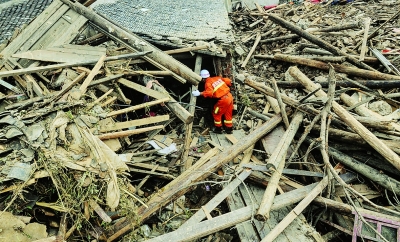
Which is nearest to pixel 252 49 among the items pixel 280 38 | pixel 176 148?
pixel 280 38

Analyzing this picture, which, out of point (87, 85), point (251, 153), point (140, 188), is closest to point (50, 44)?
point (87, 85)

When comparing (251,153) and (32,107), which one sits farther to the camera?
(251,153)

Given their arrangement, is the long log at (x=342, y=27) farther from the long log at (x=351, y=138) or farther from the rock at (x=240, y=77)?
the long log at (x=351, y=138)

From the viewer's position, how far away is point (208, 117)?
292 inches

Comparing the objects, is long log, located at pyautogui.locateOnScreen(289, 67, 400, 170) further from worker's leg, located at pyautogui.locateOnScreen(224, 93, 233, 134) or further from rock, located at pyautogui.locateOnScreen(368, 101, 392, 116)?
worker's leg, located at pyautogui.locateOnScreen(224, 93, 233, 134)

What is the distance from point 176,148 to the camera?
19.2 feet

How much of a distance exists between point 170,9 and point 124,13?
129 cm

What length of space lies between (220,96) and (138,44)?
1.93 meters

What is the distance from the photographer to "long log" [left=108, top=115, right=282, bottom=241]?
13.9ft

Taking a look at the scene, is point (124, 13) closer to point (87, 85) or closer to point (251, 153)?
point (87, 85)

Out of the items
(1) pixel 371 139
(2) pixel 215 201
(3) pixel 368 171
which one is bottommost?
(3) pixel 368 171

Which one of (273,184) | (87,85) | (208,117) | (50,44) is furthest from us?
(208,117)

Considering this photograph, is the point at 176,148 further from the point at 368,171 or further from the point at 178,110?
the point at 368,171

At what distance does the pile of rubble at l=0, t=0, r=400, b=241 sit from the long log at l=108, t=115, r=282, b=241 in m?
0.02
